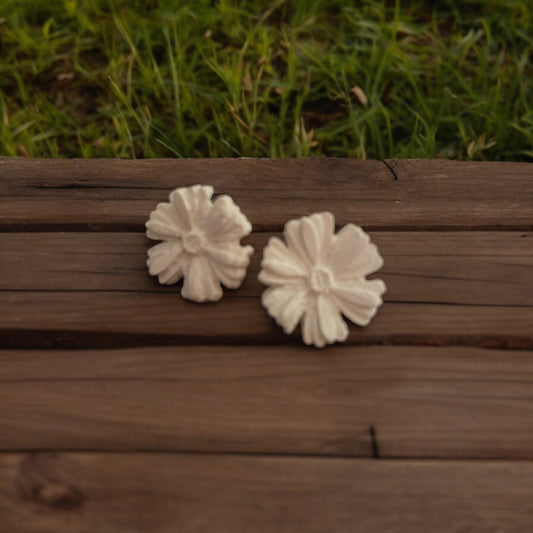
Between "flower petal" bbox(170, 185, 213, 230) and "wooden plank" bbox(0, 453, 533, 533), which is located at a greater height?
"flower petal" bbox(170, 185, 213, 230)

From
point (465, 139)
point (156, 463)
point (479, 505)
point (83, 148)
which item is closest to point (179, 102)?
point (83, 148)

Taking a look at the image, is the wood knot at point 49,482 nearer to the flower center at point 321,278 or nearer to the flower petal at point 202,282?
the flower petal at point 202,282

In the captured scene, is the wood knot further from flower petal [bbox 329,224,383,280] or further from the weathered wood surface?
flower petal [bbox 329,224,383,280]

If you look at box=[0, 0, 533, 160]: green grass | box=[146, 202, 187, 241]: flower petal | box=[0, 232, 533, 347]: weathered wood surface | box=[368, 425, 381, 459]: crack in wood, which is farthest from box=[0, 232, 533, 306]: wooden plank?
box=[0, 0, 533, 160]: green grass

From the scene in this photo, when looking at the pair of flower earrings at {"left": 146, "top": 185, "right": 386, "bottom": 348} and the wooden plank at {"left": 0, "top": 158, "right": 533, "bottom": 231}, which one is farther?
the wooden plank at {"left": 0, "top": 158, "right": 533, "bottom": 231}

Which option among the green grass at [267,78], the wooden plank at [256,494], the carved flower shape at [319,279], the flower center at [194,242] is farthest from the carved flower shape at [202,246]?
the green grass at [267,78]

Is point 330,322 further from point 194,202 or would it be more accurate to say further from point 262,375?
point 194,202
